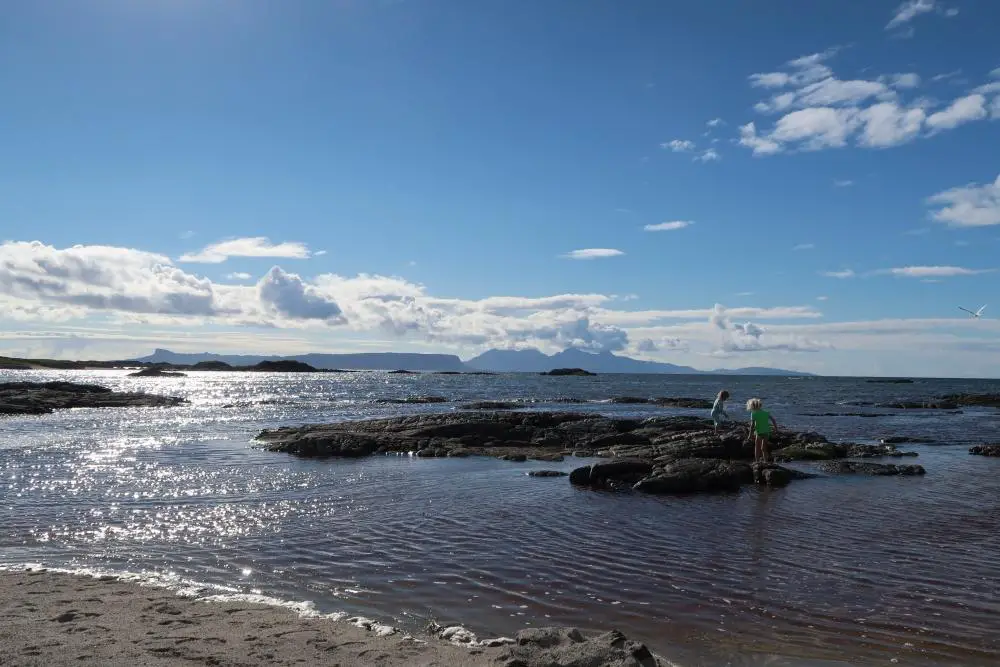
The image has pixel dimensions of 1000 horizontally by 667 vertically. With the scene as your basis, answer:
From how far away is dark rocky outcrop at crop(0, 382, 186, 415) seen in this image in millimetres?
53250

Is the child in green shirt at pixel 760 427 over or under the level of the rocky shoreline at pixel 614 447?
over

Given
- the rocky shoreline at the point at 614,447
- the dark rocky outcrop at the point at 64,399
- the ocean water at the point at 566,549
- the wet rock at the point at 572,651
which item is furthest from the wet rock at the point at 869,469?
the dark rocky outcrop at the point at 64,399

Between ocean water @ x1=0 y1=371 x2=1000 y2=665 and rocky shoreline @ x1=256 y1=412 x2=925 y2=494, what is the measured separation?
1.30 metres

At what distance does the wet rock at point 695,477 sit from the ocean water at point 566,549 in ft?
3.59

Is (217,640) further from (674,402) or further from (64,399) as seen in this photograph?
(674,402)

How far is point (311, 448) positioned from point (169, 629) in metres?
21.4

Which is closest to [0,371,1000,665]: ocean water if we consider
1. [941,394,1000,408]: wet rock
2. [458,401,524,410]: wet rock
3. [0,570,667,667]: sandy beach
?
[0,570,667,667]: sandy beach

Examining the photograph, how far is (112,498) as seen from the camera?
17.6 metres

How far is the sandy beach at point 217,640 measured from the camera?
7059mm

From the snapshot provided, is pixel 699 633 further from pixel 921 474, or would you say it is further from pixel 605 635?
pixel 921 474

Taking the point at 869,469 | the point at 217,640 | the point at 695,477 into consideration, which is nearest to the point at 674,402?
the point at 869,469

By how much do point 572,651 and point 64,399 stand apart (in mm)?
67959

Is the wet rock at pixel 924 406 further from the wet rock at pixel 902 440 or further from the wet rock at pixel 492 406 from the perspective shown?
the wet rock at pixel 902 440

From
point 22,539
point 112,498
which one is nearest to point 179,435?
point 112,498
